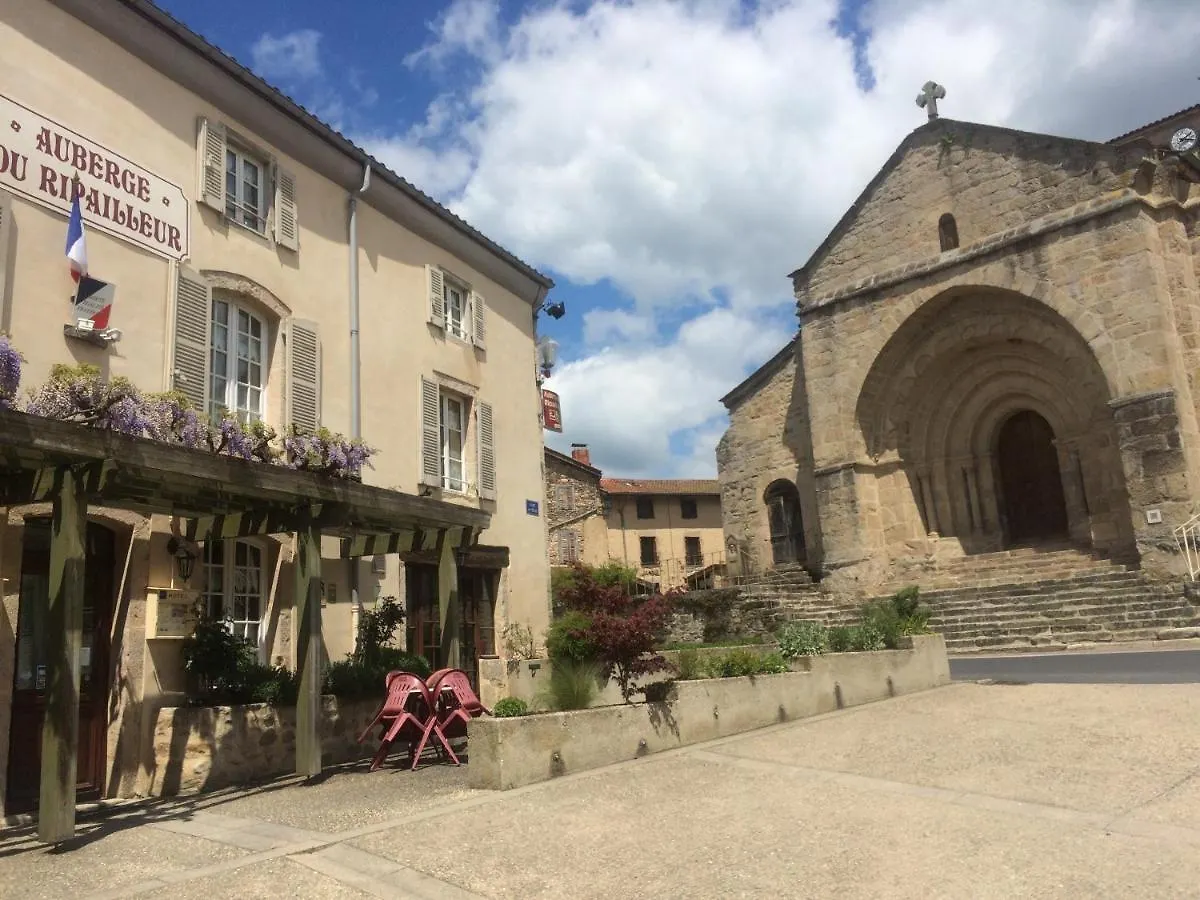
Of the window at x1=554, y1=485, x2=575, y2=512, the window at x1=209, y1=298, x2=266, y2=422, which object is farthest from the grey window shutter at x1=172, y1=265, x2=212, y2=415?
the window at x1=554, y1=485, x2=575, y2=512

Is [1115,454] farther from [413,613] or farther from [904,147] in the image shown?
[413,613]

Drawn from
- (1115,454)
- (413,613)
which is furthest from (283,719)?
(1115,454)

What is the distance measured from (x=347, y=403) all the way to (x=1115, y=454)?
1486cm

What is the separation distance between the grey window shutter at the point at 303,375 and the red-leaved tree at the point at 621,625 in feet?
12.2

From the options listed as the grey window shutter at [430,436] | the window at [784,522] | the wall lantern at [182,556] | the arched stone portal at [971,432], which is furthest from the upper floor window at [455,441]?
the window at [784,522]

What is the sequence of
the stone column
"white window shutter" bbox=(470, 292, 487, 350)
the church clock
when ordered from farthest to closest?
the church clock
the stone column
"white window shutter" bbox=(470, 292, 487, 350)

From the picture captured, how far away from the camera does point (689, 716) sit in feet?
24.6

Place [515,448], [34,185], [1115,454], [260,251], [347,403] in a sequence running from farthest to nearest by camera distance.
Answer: [1115,454], [515,448], [347,403], [260,251], [34,185]

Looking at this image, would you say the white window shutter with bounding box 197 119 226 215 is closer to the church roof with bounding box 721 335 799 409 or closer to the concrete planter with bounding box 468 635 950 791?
the concrete planter with bounding box 468 635 950 791

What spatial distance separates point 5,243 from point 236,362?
2449 millimetres

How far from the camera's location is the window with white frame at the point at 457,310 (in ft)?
41.3

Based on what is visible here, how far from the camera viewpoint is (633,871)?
162 inches

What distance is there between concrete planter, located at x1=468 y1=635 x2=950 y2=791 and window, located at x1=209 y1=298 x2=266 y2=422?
460cm

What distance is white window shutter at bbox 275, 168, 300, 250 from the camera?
32.0ft
